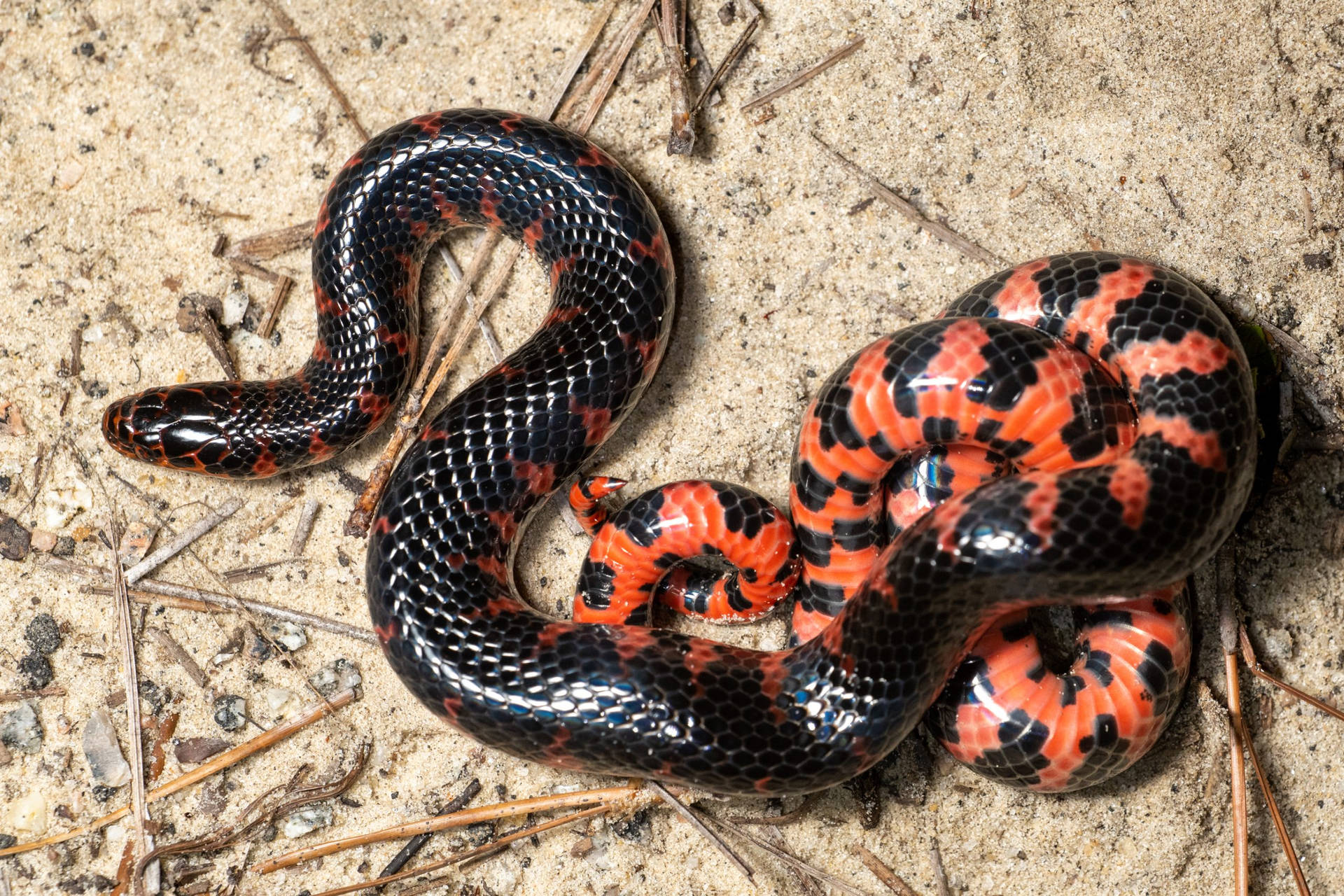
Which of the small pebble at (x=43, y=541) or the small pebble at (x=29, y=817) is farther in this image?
the small pebble at (x=43, y=541)

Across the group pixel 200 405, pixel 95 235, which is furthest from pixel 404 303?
pixel 95 235

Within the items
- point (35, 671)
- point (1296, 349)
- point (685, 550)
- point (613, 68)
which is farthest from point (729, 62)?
point (35, 671)

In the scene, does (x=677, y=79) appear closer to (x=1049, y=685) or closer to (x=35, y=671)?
(x=1049, y=685)

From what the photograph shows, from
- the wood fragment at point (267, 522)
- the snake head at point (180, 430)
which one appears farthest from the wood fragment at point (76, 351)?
the wood fragment at point (267, 522)

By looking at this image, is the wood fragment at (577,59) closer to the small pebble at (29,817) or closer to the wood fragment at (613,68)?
the wood fragment at (613,68)

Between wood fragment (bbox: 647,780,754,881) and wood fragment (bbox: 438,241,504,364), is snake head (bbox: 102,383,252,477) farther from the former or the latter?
wood fragment (bbox: 647,780,754,881)

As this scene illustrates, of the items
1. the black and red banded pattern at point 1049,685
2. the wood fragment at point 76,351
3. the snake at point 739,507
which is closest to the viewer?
the snake at point 739,507
